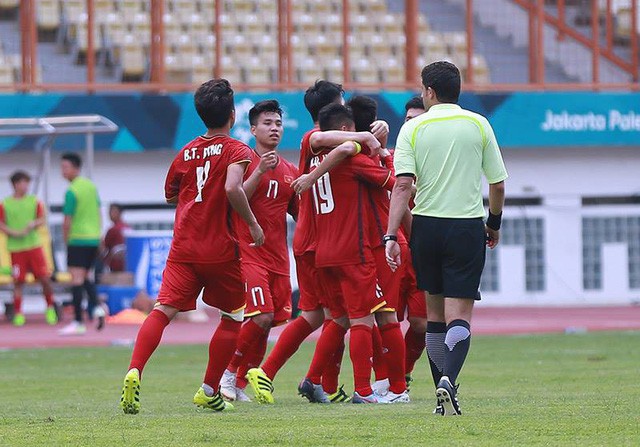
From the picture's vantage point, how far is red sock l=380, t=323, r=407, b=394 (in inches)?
396

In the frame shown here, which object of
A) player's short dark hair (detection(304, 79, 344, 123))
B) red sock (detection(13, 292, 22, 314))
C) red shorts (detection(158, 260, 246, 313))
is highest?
player's short dark hair (detection(304, 79, 344, 123))

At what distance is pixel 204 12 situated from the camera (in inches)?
1045

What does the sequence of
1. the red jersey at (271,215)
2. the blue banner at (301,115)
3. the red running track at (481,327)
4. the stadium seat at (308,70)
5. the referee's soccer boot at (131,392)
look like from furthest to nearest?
the stadium seat at (308,70)
the blue banner at (301,115)
the red running track at (481,327)
the red jersey at (271,215)
the referee's soccer boot at (131,392)

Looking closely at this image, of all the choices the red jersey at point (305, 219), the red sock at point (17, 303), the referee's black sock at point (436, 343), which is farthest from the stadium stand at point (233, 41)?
the referee's black sock at point (436, 343)

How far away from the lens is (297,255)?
10.2m

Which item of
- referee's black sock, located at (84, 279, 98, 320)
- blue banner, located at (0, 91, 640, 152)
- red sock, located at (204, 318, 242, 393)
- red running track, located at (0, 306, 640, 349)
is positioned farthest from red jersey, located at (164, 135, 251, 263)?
blue banner, located at (0, 91, 640, 152)

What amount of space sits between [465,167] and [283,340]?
97.2 inches

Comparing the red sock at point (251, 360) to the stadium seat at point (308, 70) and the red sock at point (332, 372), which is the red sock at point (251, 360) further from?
the stadium seat at point (308, 70)

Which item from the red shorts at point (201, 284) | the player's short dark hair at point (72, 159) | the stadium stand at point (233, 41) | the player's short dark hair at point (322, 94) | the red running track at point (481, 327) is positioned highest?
the stadium stand at point (233, 41)

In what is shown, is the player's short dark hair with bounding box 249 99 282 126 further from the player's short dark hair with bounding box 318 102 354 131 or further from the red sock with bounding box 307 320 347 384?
the red sock with bounding box 307 320 347 384

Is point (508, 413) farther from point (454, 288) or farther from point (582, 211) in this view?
point (582, 211)

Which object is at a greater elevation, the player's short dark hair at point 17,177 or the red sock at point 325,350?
the player's short dark hair at point 17,177

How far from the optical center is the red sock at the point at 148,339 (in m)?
8.87

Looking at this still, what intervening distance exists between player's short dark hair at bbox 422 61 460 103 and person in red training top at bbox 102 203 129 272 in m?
15.3
